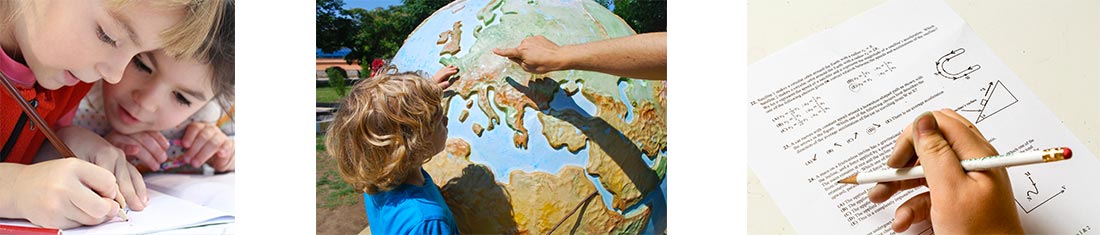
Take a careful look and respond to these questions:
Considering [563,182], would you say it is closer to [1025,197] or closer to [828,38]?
[828,38]

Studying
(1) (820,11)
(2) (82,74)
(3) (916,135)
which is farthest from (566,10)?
(2) (82,74)

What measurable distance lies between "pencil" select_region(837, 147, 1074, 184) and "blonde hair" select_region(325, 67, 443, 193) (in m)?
0.92

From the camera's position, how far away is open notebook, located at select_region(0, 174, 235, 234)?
6.68ft

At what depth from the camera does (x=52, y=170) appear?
200 cm

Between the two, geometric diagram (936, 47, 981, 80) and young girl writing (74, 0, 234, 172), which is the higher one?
young girl writing (74, 0, 234, 172)

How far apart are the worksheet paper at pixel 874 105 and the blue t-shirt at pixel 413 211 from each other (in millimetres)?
731

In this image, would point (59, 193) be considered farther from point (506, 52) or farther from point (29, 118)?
point (506, 52)

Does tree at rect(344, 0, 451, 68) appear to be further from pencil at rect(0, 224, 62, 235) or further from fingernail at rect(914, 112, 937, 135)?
fingernail at rect(914, 112, 937, 135)

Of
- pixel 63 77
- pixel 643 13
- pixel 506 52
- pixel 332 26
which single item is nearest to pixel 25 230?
pixel 63 77

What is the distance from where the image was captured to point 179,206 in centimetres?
206

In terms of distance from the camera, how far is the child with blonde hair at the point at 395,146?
1.93m

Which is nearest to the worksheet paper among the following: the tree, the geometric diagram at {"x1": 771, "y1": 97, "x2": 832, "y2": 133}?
the geometric diagram at {"x1": 771, "y1": 97, "x2": 832, "y2": 133}

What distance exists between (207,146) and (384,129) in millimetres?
453

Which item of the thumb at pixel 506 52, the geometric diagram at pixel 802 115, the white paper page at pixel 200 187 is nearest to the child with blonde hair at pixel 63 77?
the white paper page at pixel 200 187
